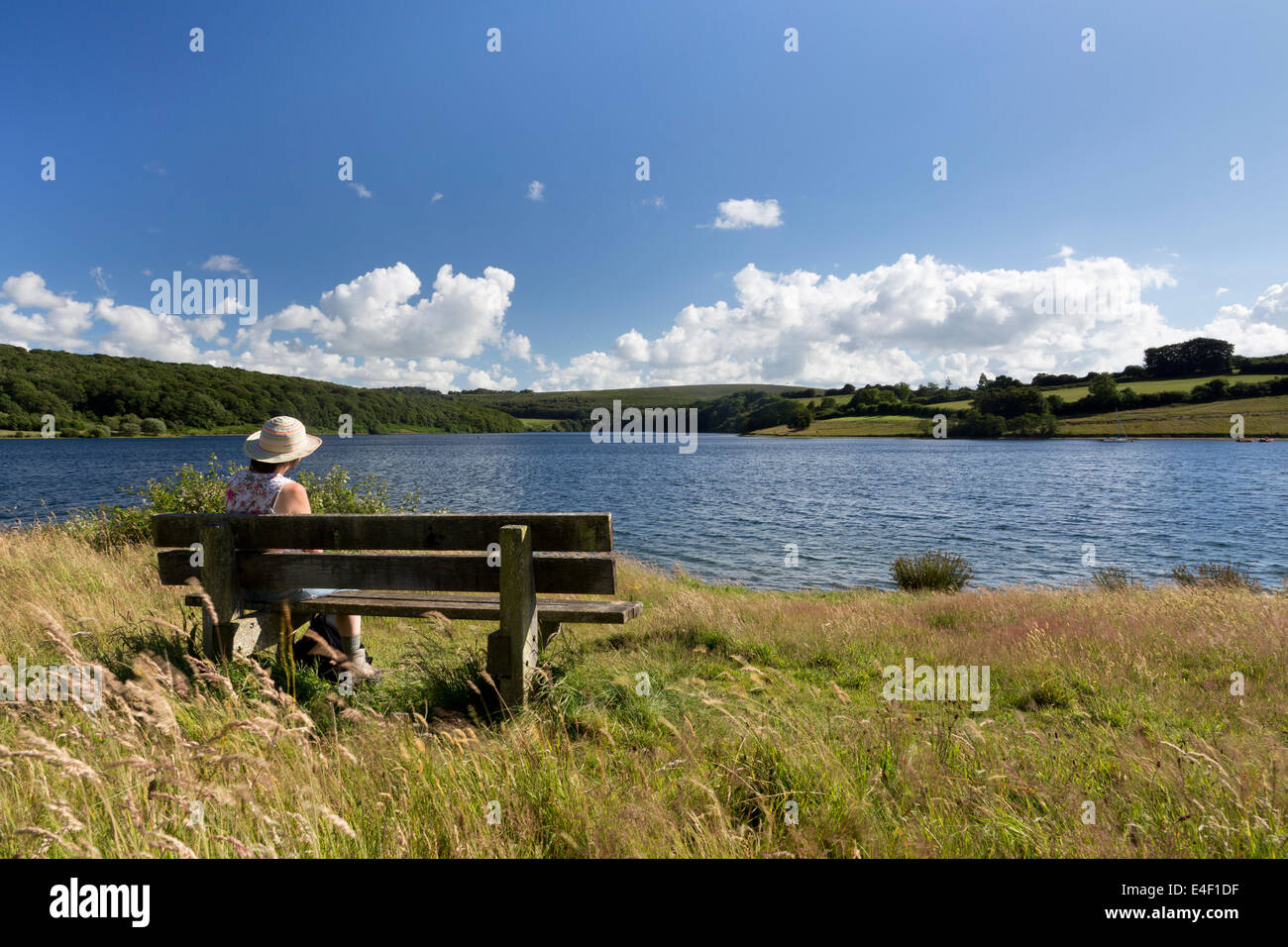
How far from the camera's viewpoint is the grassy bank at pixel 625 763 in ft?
8.54

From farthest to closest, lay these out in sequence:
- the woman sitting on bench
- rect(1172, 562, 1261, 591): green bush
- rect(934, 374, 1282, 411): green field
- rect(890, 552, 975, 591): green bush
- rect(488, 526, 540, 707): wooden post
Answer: rect(934, 374, 1282, 411): green field
rect(890, 552, 975, 591): green bush
rect(1172, 562, 1261, 591): green bush
the woman sitting on bench
rect(488, 526, 540, 707): wooden post

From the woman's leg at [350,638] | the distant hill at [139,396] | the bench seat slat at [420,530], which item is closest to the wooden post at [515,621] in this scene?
the bench seat slat at [420,530]

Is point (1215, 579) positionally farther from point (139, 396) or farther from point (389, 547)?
point (139, 396)

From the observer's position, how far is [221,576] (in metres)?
4.55

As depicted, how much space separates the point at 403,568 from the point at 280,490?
4.79 feet

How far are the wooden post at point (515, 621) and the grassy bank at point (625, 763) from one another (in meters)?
0.25

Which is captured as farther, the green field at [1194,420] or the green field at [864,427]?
the green field at [864,427]

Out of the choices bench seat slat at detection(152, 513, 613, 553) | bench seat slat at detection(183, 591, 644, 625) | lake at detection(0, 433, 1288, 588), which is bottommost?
lake at detection(0, 433, 1288, 588)

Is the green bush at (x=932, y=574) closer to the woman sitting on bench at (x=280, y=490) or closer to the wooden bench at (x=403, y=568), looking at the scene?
the wooden bench at (x=403, y=568)

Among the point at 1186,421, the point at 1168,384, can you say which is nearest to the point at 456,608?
the point at 1186,421

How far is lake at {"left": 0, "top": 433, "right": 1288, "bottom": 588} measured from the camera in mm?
21688

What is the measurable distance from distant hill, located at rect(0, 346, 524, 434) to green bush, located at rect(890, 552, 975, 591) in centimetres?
14492

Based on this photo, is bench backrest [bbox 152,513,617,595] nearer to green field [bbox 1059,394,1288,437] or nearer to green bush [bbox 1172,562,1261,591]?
green bush [bbox 1172,562,1261,591]

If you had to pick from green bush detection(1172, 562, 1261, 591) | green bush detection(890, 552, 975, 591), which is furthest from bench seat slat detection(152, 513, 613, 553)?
green bush detection(1172, 562, 1261, 591)
